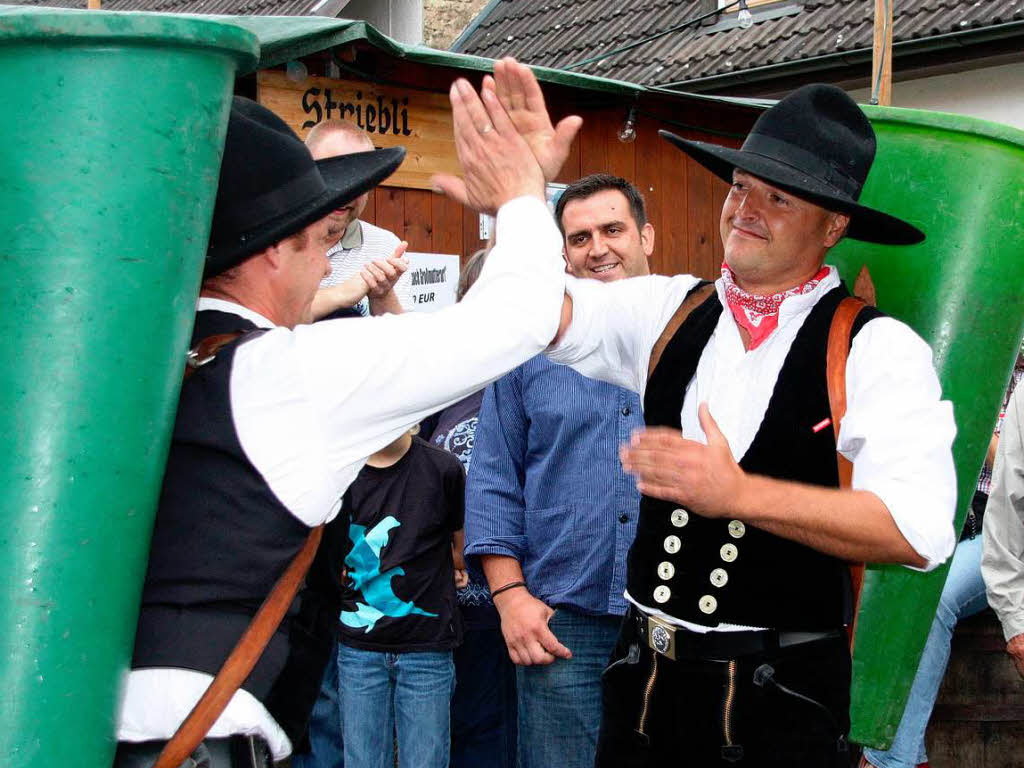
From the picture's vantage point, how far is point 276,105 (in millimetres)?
4617

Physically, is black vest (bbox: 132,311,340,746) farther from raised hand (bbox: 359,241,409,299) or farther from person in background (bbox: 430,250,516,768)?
person in background (bbox: 430,250,516,768)

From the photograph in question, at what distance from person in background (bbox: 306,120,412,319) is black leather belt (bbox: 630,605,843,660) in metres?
1.11

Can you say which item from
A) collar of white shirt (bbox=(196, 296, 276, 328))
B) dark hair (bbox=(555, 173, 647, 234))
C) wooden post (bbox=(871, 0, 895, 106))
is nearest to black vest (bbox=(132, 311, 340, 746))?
collar of white shirt (bbox=(196, 296, 276, 328))

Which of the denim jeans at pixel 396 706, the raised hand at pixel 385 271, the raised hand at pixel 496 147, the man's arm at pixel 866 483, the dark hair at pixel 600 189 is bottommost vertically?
the denim jeans at pixel 396 706

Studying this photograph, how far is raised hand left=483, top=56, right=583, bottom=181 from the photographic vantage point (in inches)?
66.9

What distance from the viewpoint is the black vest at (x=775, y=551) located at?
84.8 inches

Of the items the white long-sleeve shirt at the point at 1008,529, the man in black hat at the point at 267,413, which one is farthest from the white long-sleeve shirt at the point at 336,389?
the white long-sleeve shirt at the point at 1008,529

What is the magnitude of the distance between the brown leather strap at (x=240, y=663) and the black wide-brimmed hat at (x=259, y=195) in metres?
0.43

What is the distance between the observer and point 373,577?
11.2 ft

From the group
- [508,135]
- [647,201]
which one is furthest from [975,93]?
[508,135]

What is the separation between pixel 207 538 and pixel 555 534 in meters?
1.63

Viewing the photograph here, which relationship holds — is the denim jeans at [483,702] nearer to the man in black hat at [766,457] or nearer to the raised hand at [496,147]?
the man in black hat at [766,457]

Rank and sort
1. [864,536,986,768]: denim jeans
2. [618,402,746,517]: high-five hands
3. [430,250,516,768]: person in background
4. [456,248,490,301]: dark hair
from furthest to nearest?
[864,536,986,768]: denim jeans, [430,250,516,768]: person in background, [456,248,490,301]: dark hair, [618,402,746,517]: high-five hands

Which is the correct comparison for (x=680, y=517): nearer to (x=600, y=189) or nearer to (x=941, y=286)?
(x=941, y=286)
